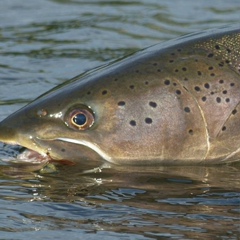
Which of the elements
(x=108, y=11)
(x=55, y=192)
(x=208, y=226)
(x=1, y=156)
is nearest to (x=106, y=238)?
(x=208, y=226)

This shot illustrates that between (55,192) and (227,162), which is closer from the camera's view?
(55,192)

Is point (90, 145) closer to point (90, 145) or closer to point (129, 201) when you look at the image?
point (90, 145)

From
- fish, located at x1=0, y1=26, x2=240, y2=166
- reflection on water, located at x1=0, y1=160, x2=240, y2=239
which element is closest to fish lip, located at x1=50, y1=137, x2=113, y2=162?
fish, located at x1=0, y1=26, x2=240, y2=166

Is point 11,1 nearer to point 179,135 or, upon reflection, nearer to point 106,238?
point 179,135

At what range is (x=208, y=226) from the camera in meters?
6.54

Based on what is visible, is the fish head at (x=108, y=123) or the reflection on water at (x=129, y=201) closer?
the reflection on water at (x=129, y=201)

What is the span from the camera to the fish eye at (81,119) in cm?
767

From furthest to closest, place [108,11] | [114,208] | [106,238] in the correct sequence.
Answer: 1. [108,11]
2. [114,208]
3. [106,238]

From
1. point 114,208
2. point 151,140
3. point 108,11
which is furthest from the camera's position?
point 108,11

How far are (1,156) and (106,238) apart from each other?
201 cm

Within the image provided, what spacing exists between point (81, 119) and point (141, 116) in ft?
1.25

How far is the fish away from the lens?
769 cm

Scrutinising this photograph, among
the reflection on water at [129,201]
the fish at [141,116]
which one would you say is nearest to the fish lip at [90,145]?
the fish at [141,116]

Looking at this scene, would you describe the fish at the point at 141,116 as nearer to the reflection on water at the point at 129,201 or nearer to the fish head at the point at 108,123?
the fish head at the point at 108,123
